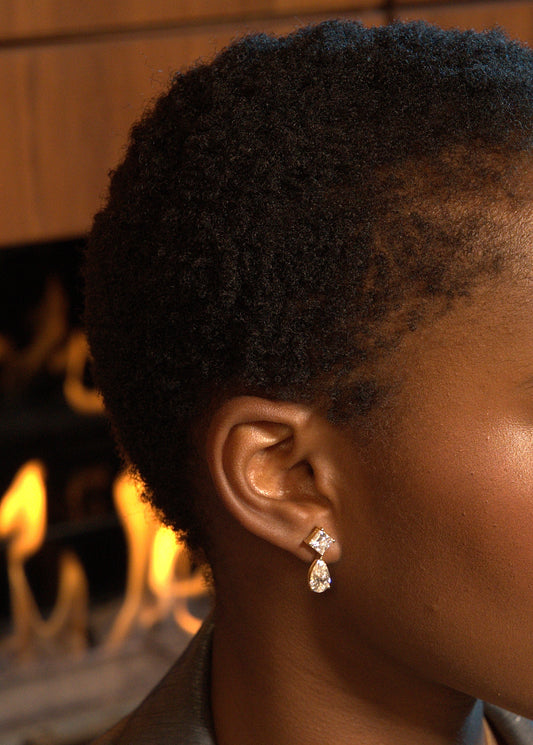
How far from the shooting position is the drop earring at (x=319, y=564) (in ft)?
2.17

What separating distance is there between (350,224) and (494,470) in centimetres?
18

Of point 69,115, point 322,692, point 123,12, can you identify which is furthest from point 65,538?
point 322,692

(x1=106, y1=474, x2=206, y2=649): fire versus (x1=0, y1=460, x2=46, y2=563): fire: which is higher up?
(x1=0, y1=460, x2=46, y2=563): fire

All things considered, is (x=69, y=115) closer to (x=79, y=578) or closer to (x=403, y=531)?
(x=79, y=578)

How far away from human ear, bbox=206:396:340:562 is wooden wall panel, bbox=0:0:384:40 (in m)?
0.91

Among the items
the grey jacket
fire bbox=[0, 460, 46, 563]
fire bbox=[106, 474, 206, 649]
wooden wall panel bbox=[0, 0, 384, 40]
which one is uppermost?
wooden wall panel bbox=[0, 0, 384, 40]

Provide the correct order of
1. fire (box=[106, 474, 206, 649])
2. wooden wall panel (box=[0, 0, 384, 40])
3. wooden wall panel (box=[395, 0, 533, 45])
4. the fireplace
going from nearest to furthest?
wooden wall panel (box=[0, 0, 384, 40]) → wooden wall panel (box=[395, 0, 533, 45]) → the fireplace → fire (box=[106, 474, 206, 649])

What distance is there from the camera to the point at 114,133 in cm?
145

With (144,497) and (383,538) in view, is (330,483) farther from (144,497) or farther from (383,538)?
(144,497)

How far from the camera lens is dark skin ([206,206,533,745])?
2.04 feet

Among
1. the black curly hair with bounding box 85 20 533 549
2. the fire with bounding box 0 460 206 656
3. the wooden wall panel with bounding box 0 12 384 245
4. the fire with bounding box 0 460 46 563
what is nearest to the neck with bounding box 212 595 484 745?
the black curly hair with bounding box 85 20 533 549

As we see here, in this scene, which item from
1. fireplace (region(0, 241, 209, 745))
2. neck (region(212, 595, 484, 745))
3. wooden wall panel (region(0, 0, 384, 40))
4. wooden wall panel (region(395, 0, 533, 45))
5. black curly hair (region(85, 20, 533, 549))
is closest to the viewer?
black curly hair (region(85, 20, 533, 549))

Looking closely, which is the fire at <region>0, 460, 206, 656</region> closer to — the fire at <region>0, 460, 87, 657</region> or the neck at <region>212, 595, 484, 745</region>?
the fire at <region>0, 460, 87, 657</region>

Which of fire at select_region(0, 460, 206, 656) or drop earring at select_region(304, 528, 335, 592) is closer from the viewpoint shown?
drop earring at select_region(304, 528, 335, 592)
